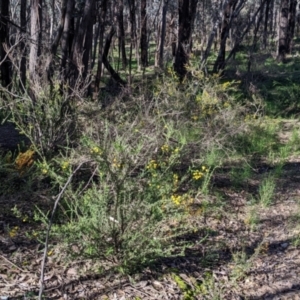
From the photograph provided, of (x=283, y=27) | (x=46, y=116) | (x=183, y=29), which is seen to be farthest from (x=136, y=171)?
(x=283, y=27)

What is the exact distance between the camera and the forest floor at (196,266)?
319 centimetres

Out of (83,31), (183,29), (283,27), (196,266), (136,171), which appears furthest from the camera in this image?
(283,27)

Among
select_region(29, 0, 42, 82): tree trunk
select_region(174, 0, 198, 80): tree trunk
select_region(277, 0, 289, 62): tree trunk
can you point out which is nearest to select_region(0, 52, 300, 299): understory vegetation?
select_region(29, 0, 42, 82): tree trunk

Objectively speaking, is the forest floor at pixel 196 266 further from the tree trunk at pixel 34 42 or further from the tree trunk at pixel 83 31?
the tree trunk at pixel 83 31

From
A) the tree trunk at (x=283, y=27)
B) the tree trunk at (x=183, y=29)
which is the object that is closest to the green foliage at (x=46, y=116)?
the tree trunk at (x=183, y=29)

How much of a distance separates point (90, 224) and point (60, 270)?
44cm

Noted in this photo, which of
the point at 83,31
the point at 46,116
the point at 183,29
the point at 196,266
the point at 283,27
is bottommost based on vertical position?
the point at 196,266

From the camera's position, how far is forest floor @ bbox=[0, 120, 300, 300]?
3186 mm

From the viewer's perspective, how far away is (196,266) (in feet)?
11.9

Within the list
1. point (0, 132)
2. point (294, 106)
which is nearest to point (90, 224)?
point (0, 132)

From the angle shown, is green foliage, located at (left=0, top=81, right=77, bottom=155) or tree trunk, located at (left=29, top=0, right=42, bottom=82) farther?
tree trunk, located at (left=29, top=0, right=42, bottom=82)

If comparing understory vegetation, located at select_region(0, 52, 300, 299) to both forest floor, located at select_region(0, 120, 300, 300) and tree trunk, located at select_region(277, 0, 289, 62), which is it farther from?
tree trunk, located at select_region(277, 0, 289, 62)

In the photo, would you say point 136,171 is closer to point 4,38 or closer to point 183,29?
point 4,38

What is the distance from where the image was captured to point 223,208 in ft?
15.5
